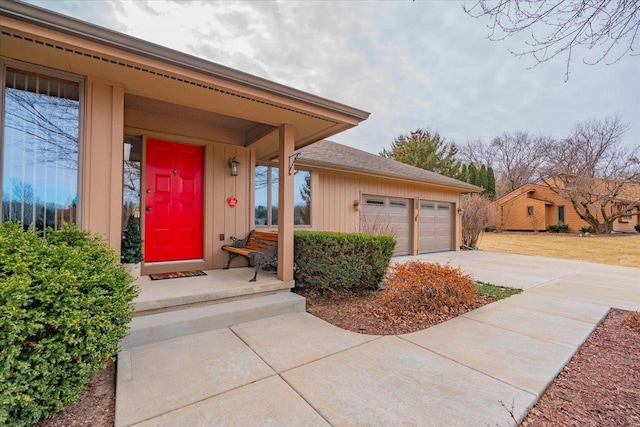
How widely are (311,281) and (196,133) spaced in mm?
3254

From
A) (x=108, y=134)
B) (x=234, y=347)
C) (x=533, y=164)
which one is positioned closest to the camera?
(x=234, y=347)

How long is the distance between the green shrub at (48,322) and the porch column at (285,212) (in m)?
2.28

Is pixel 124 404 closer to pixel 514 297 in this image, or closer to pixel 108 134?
pixel 108 134

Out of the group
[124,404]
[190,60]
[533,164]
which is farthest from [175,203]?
[533,164]

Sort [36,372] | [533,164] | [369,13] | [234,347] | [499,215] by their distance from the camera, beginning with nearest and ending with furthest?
[36,372], [234,347], [369,13], [499,215], [533,164]

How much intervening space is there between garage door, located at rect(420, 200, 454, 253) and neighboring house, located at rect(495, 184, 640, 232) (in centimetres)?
1738

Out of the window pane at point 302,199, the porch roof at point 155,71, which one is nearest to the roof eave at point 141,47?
the porch roof at point 155,71

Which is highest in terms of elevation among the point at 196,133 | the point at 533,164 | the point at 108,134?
the point at 533,164

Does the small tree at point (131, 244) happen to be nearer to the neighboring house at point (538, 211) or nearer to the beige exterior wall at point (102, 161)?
the beige exterior wall at point (102, 161)

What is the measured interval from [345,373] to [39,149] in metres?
3.66

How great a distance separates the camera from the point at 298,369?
245cm

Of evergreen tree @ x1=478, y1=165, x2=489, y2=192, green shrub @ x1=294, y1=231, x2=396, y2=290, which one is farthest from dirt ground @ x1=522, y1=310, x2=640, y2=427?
evergreen tree @ x1=478, y1=165, x2=489, y2=192

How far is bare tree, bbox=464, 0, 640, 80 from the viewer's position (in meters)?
2.54

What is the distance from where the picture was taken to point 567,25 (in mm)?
2654
